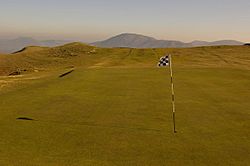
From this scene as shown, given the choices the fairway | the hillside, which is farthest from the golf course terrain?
the hillside

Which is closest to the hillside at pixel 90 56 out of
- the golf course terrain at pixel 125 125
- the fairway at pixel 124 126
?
the golf course terrain at pixel 125 125

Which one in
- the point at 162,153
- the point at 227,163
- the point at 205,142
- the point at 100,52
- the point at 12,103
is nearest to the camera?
A: the point at 227,163

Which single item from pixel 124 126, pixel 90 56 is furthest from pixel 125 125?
pixel 90 56

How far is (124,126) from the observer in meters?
17.1

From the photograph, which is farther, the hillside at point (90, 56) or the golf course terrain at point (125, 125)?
the hillside at point (90, 56)

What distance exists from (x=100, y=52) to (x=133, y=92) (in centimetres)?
8130

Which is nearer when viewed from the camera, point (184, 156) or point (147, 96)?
point (184, 156)

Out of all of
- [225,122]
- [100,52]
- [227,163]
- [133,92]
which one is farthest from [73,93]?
[100,52]

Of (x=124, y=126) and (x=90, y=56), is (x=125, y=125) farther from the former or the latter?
(x=90, y=56)

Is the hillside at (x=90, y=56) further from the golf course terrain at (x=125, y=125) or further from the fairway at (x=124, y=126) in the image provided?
the fairway at (x=124, y=126)

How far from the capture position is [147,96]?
25547mm

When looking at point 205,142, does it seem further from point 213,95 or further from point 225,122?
point 213,95

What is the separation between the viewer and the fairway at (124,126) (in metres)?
12.6

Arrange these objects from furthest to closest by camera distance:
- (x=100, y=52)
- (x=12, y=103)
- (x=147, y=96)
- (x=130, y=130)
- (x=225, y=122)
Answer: (x=100, y=52) → (x=147, y=96) → (x=12, y=103) → (x=225, y=122) → (x=130, y=130)
